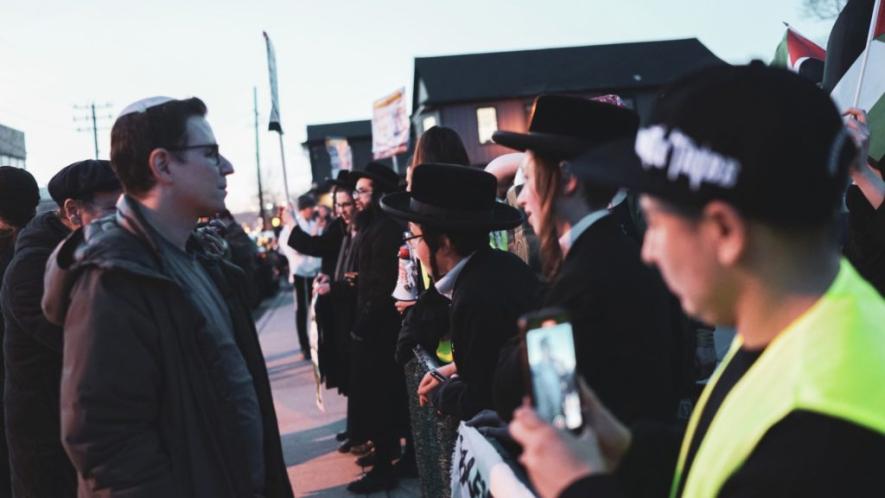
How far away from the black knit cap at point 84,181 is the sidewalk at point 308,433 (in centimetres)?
309

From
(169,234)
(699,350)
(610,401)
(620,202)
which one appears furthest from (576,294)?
(699,350)

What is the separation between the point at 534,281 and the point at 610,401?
4.24ft

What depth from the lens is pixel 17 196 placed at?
4078mm

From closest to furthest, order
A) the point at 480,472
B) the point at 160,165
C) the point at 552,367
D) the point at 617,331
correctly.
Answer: the point at 552,367 < the point at 617,331 < the point at 480,472 < the point at 160,165

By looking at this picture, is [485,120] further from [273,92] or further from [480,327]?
[480,327]

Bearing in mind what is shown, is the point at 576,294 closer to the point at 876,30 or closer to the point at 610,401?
the point at 610,401

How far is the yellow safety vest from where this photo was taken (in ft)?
3.41

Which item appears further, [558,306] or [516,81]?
[516,81]

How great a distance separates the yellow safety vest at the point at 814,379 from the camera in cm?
104

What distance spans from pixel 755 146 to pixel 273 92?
947cm

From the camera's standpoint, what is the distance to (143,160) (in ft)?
8.11

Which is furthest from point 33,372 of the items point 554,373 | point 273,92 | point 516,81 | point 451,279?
point 516,81

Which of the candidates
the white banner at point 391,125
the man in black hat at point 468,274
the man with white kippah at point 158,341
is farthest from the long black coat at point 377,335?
the white banner at point 391,125

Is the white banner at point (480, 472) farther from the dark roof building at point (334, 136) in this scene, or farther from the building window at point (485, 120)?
the dark roof building at point (334, 136)
